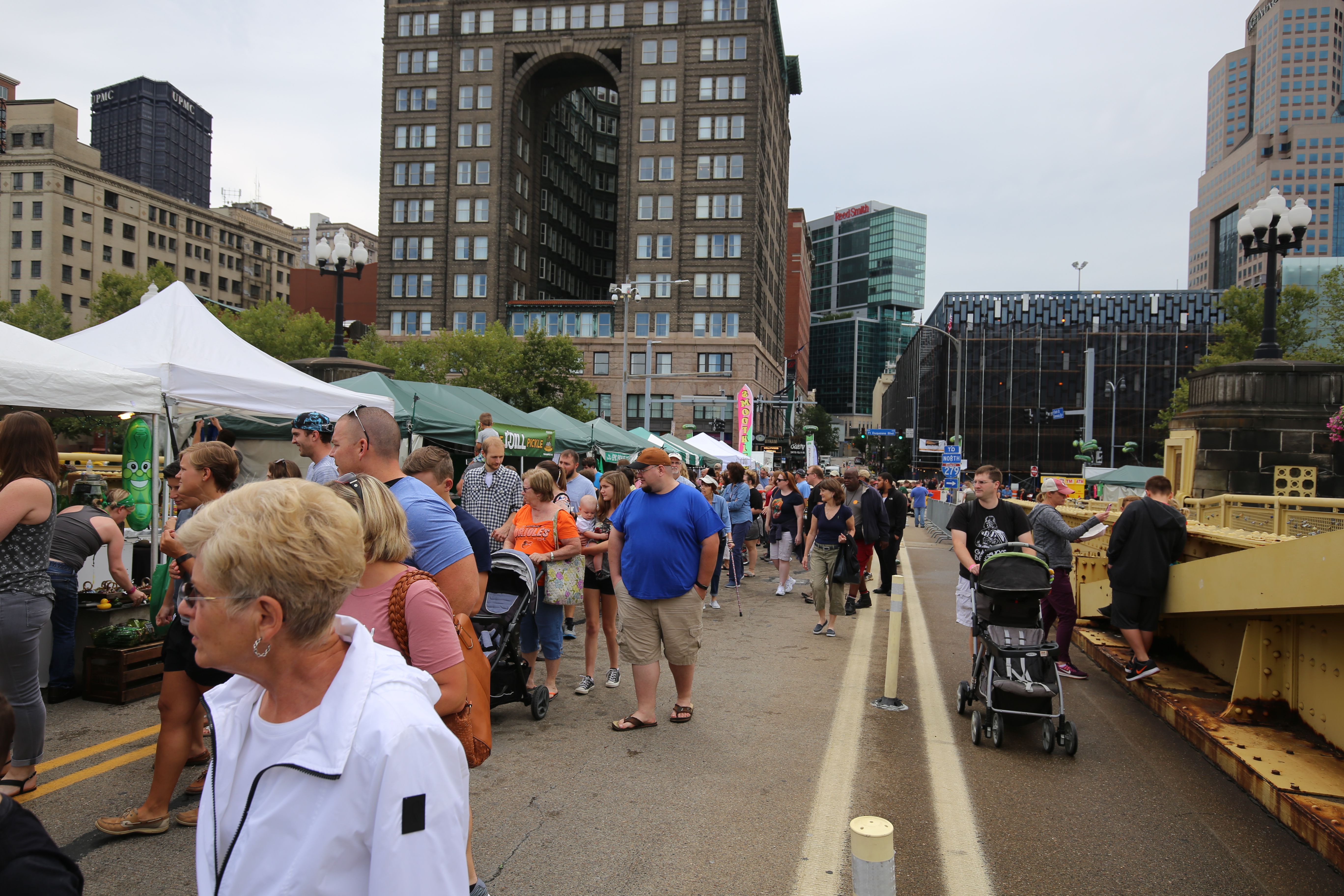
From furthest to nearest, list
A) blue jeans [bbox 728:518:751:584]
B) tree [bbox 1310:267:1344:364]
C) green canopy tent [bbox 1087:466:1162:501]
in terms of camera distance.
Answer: tree [bbox 1310:267:1344:364]
green canopy tent [bbox 1087:466:1162:501]
blue jeans [bbox 728:518:751:584]

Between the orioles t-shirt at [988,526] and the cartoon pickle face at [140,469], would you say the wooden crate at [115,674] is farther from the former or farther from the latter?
the orioles t-shirt at [988,526]

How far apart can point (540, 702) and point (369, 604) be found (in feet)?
12.3

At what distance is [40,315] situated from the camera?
58.8 metres

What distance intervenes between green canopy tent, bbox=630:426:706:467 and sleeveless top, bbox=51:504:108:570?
58.2 ft

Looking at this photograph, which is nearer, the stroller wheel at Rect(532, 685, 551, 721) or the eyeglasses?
the eyeglasses

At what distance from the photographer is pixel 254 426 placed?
12953 millimetres

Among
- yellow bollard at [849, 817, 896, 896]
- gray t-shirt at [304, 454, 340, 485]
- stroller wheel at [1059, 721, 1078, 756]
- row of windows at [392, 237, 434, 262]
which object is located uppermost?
row of windows at [392, 237, 434, 262]

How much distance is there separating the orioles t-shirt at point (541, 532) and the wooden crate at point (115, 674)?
8.98 ft

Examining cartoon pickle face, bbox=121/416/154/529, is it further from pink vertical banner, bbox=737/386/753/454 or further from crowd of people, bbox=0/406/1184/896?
pink vertical banner, bbox=737/386/753/454

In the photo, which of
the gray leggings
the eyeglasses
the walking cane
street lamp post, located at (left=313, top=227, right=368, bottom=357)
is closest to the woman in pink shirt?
the eyeglasses

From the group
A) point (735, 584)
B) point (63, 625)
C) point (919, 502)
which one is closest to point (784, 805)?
point (63, 625)

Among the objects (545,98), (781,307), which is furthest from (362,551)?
(781,307)

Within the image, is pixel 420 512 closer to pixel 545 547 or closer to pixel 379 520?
pixel 379 520

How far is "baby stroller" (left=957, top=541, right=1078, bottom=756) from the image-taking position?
5820 millimetres
